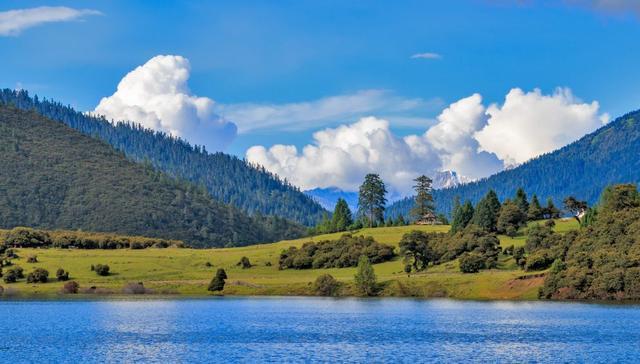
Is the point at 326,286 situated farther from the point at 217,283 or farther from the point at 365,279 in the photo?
the point at 217,283

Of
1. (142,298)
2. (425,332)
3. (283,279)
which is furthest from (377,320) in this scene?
(283,279)

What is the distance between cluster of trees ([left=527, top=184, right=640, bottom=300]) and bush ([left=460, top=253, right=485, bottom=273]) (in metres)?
10.7

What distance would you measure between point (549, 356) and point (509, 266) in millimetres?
103712

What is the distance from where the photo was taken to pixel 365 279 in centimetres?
17150

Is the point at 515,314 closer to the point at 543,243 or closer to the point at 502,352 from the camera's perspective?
the point at 502,352

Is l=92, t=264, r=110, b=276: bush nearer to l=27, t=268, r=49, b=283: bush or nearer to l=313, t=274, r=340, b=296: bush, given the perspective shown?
l=27, t=268, r=49, b=283: bush

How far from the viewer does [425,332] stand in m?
101

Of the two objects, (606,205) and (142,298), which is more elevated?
(606,205)

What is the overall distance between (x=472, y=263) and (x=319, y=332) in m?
84.1

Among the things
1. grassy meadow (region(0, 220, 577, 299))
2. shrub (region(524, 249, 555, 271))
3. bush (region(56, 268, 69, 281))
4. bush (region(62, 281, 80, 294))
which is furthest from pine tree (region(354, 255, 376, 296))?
bush (region(56, 268, 69, 281))

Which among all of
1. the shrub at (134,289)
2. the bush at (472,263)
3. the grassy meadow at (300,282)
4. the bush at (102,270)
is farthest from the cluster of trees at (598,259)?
the bush at (102,270)

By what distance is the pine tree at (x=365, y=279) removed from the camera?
171 meters

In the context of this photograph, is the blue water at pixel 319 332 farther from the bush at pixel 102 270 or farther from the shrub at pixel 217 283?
the bush at pixel 102 270

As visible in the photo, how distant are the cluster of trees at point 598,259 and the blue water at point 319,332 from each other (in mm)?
12402
